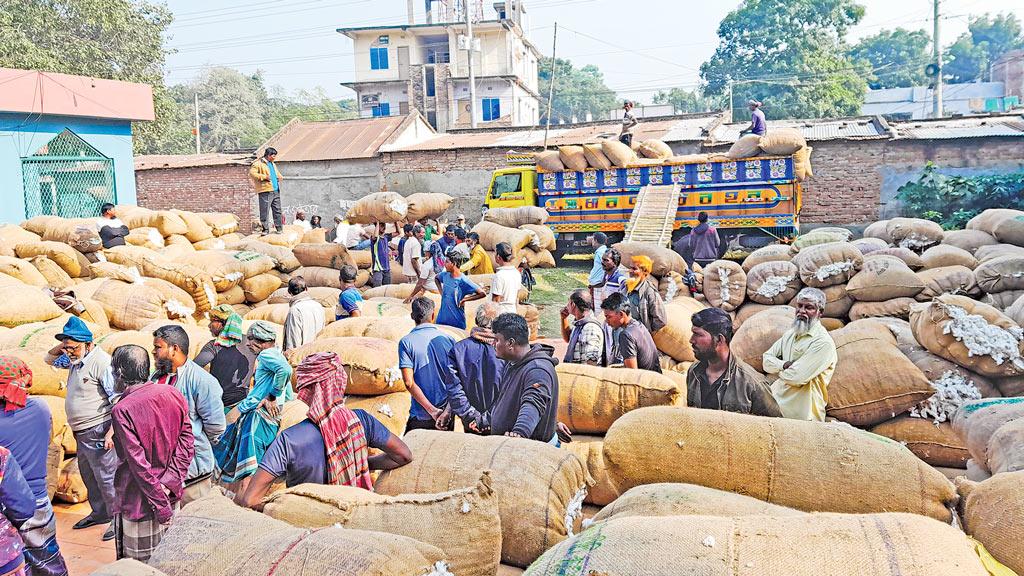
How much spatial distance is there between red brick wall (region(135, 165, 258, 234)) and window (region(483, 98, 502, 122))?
22448 mm

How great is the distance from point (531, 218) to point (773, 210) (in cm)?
418

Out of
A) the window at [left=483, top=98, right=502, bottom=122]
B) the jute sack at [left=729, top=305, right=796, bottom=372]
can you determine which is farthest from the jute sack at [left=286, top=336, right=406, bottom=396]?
the window at [left=483, top=98, right=502, bottom=122]

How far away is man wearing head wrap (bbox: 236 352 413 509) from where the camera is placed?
311 cm

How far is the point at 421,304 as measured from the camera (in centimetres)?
473

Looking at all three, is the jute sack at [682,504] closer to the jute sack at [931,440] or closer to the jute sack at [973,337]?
the jute sack at [931,440]

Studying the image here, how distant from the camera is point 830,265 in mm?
7469

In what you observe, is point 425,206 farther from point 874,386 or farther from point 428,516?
point 428,516

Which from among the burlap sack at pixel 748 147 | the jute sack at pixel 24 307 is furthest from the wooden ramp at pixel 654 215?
the jute sack at pixel 24 307

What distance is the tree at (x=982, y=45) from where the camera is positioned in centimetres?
6284

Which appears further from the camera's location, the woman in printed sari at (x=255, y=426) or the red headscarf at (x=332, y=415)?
the woman in printed sari at (x=255, y=426)

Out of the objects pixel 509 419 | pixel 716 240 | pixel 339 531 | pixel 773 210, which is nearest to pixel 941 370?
pixel 509 419

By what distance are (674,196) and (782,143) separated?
6.44ft

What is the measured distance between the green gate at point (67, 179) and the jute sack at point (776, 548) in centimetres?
1486

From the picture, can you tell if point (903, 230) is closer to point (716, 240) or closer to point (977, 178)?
point (716, 240)
